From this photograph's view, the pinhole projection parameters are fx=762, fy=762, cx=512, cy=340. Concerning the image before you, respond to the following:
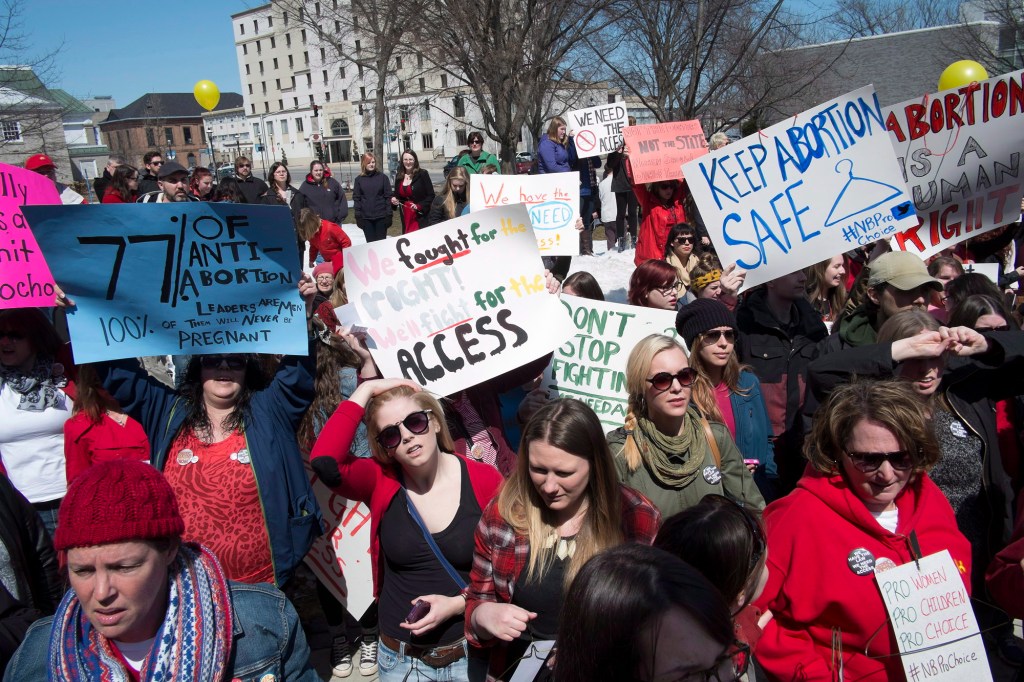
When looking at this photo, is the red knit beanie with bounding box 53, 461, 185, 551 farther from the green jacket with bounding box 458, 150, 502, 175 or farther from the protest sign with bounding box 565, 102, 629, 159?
the protest sign with bounding box 565, 102, 629, 159

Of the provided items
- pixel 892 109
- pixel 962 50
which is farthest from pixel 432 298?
pixel 962 50

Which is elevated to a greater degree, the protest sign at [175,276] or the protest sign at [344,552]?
the protest sign at [175,276]

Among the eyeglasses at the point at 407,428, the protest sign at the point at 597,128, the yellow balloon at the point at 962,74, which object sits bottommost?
the eyeglasses at the point at 407,428

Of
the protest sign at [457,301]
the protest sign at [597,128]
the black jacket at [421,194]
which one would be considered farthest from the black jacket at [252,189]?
the protest sign at [457,301]

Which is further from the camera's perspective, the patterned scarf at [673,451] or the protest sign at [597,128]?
the protest sign at [597,128]

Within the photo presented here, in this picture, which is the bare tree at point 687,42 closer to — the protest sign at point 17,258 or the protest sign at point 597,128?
the protest sign at point 597,128

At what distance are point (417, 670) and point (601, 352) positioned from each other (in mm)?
2095

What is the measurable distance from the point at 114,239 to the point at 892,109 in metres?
4.96

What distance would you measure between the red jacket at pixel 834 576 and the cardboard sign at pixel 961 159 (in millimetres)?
2833

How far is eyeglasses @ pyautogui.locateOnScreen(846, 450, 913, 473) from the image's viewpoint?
8.39 feet

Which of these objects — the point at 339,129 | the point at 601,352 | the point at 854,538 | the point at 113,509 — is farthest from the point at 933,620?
the point at 339,129

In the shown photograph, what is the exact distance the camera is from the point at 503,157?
15328 millimetres

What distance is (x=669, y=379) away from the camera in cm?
306

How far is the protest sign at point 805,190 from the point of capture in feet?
14.7
